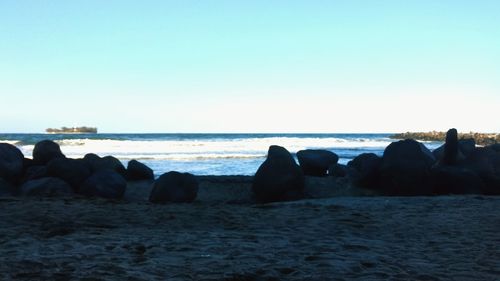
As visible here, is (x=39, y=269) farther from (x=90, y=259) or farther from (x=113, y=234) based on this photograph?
(x=113, y=234)

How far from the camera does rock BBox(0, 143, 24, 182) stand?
10039mm

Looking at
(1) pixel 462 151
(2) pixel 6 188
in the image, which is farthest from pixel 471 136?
(2) pixel 6 188

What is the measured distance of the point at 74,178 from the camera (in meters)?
9.43

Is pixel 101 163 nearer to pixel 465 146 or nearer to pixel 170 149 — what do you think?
pixel 465 146

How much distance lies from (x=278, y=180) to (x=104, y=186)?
316cm

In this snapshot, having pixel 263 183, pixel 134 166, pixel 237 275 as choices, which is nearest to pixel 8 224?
pixel 237 275

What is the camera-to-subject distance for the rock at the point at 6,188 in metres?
9.00

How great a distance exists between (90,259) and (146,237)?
96 cm

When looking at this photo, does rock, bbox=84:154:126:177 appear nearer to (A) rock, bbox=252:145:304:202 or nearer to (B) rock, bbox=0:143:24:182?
(B) rock, bbox=0:143:24:182

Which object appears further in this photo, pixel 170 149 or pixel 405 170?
pixel 170 149

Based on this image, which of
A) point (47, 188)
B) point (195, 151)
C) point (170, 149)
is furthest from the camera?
point (170, 149)

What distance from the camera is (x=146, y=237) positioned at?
15.2ft

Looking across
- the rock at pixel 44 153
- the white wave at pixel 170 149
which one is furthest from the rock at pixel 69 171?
the white wave at pixel 170 149

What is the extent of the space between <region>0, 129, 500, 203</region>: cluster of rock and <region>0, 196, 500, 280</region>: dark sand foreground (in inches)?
58.3
